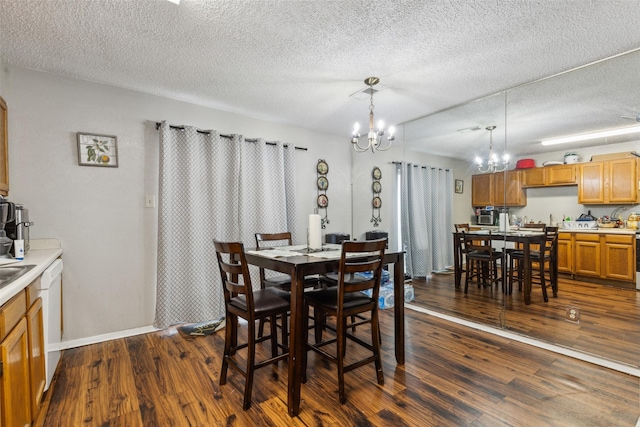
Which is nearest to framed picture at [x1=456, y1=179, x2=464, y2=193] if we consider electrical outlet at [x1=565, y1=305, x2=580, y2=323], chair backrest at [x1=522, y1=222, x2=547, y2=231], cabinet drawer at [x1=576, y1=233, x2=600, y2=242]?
chair backrest at [x1=522, y1=222, x2=547, y2=231]

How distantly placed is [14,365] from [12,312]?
0.71 ft

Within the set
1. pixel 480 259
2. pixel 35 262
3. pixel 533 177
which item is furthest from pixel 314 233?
pixel 533 177

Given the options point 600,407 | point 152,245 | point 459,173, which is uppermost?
point 459,173

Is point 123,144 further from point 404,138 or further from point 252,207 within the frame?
point 404,138

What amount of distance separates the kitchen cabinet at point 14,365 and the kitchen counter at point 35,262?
0.20 ft

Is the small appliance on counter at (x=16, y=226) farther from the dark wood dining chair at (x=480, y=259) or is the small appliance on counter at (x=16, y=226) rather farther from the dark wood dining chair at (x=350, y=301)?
the dark wood dining chair at (x=480, y=259)

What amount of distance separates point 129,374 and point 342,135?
3.68 m

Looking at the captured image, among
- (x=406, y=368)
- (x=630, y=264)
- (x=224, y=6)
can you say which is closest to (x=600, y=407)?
A: (x=406, y=368)

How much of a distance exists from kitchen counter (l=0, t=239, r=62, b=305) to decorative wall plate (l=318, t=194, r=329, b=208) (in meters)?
2.80

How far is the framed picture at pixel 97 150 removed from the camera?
2631 mm

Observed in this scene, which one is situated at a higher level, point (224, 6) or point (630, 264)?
point (224, 6)

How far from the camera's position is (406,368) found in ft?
7.13

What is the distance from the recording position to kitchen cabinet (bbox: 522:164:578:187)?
2975 millimetres

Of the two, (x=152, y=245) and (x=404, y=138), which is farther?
(x=404, y=138)
